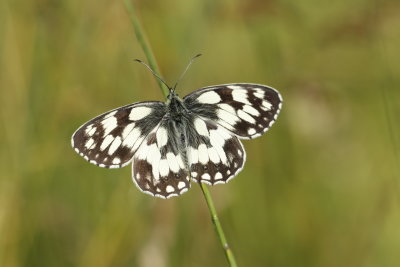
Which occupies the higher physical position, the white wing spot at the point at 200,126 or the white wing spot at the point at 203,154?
the white wing spot at the point at 200,126

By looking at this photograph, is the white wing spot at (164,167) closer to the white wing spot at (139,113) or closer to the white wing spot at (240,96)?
the white wing spot at (139,113)

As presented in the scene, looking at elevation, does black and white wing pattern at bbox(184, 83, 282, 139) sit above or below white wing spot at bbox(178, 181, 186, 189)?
above

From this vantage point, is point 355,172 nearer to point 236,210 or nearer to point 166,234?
point 236,210

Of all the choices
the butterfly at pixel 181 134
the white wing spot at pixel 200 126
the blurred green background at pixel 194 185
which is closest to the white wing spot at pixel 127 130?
the butterfly at pixel 181 134

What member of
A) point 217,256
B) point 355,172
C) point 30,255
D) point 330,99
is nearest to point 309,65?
point 330,99

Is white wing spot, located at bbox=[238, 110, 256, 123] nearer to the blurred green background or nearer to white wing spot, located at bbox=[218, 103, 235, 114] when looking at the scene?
white wing spot, located at bbox=[218, 103, 235, 114]

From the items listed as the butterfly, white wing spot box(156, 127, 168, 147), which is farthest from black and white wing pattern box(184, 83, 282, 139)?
white wing spot box(156, 127, 168, 147)

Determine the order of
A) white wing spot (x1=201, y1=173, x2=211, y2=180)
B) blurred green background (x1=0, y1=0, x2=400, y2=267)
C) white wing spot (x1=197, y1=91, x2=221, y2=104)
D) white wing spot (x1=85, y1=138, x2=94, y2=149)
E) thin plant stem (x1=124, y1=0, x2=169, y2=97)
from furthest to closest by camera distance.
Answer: blurred green background (x1=0, y1=0, x2=400, y2=267)
white wing spot (x1=197, y1=91, x2=221, y2=104)
white wing spot (x1=85, y1=138, x2=94, y2=149)
white wing spot (x1=201, y1=173, x2=211, y2=180)
thin plant stem (x1=124, y1=0, x2=169, y2=97)

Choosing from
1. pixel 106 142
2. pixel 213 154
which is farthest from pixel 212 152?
pixel 106 142
